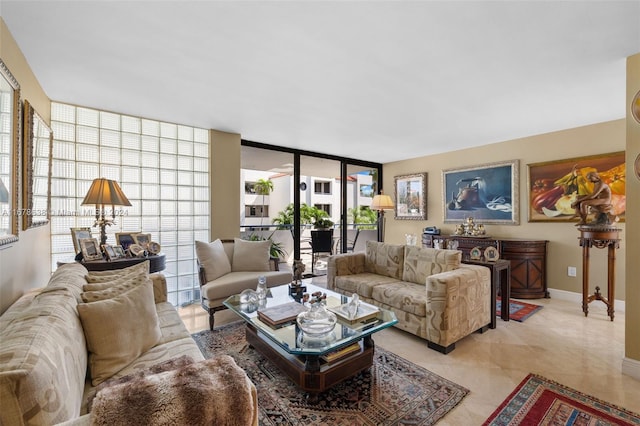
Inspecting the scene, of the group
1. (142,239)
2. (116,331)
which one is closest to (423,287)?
(116,331)

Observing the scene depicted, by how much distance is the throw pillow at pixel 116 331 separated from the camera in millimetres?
1337

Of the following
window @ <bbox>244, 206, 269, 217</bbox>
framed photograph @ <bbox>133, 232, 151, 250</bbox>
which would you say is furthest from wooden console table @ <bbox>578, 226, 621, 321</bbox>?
framed photograph @ <bbox>133, 232, 151, 250</bbox>

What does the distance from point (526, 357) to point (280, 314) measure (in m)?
2.07

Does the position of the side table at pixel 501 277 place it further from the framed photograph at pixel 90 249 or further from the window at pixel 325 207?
the framed photograph at pixel 90 249

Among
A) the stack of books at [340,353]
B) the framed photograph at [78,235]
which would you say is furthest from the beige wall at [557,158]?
the framed photograph at [78,235]

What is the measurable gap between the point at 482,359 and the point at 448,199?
130 inches

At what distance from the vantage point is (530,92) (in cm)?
270

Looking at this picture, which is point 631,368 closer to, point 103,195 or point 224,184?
point 224,184

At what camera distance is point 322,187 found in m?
6.63

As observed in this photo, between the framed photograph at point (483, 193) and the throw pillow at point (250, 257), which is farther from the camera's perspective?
the framed photograph at point (483, 193)

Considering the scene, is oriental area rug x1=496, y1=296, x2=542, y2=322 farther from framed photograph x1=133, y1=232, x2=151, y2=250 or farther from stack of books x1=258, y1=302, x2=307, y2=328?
framed photograph x1=133, y1=232, x2=151, y2=250

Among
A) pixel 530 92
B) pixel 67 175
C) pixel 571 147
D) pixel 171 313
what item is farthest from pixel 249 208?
pixel 571 147

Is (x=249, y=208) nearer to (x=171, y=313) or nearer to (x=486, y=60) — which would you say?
(x=171, y=313)

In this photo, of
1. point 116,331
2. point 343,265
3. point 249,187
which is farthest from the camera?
point 249,187
